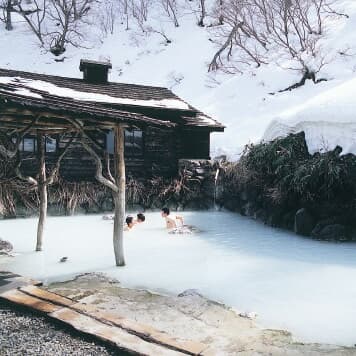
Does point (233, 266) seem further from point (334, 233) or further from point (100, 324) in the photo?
point (100, 324)

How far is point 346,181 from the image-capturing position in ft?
30.3

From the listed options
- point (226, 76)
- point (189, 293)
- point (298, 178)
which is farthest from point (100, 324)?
point (226, 76)

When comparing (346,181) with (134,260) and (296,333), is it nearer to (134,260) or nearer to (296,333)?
(134,260)

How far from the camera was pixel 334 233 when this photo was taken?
29.4 feet

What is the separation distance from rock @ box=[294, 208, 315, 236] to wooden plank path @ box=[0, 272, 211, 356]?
6.64 metres

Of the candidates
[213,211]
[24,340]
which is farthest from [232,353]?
[213,211]

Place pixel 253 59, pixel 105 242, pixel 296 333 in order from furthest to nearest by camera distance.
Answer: pixel 253 59 < pixel 105 242 < pixel 296 333

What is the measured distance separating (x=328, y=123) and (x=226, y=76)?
1462 cm

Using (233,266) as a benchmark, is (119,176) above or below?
above

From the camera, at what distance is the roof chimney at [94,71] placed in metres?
15.6

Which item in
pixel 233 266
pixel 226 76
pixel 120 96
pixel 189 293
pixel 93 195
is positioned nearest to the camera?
pixel 189 293

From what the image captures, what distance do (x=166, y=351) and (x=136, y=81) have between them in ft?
78.9

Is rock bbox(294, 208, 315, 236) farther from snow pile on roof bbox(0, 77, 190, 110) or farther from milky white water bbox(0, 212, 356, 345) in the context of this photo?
snow pile on roof bbox(0, 77, 190, 110)

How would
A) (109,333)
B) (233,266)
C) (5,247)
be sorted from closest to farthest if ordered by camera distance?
(109,333) < (233,266) < (5,247)
